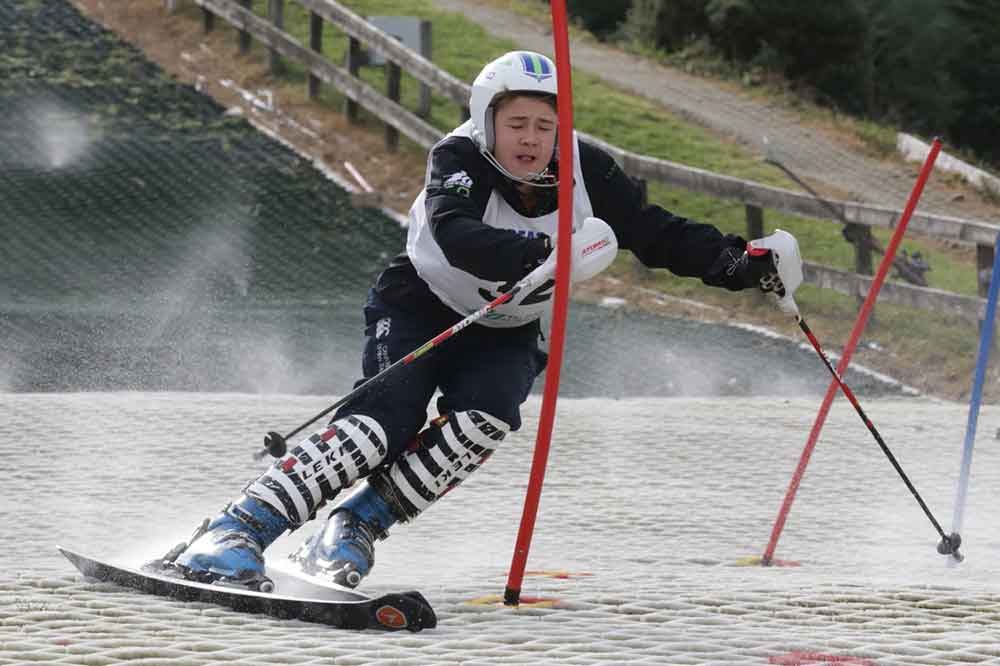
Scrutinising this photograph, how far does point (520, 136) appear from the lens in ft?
14.0

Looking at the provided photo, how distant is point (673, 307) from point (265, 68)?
5766 millimetres

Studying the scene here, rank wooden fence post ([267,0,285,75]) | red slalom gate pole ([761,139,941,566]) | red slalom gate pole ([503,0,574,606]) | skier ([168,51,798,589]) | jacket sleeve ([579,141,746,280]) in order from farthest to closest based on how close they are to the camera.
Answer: wooden fence post ([267,0,285,75])
red slalom gate pole ([761,139,941,566])
jacket sleeve ([579,141,746,280])
skier ([168,51,798,589])
red slalom gate pole ([503,0,574,606])

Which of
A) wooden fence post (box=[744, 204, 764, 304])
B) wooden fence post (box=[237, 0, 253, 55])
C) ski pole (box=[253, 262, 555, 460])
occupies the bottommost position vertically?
wooden fence post (box=[744, 204, 764, 304])

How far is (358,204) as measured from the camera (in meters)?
13.0

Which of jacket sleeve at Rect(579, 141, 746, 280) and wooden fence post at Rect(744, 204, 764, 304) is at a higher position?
jacket sleeve at Rect(579, 141, 746, 280)

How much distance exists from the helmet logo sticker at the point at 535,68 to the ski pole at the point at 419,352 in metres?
0.57

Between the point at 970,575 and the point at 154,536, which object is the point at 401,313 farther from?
A: the point at 970,575

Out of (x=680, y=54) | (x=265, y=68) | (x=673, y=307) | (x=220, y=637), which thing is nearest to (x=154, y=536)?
(x=220, y=637)

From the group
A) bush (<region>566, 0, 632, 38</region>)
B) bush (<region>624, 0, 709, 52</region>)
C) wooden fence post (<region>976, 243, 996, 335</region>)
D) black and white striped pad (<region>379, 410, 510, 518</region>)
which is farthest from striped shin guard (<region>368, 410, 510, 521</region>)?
bush (<region>566, 0, 632, 38</region>)

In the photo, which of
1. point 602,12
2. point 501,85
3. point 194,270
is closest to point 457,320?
point 501,85

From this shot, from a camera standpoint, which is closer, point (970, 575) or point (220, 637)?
point (220, 637)

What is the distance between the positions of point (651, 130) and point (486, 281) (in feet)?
44.6

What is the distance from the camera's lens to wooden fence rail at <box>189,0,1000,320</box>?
11.2 meters

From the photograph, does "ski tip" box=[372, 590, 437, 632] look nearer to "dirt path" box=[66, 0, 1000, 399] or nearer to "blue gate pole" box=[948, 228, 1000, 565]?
"blue gate pole" box=[948, 228, 1000, 565]
